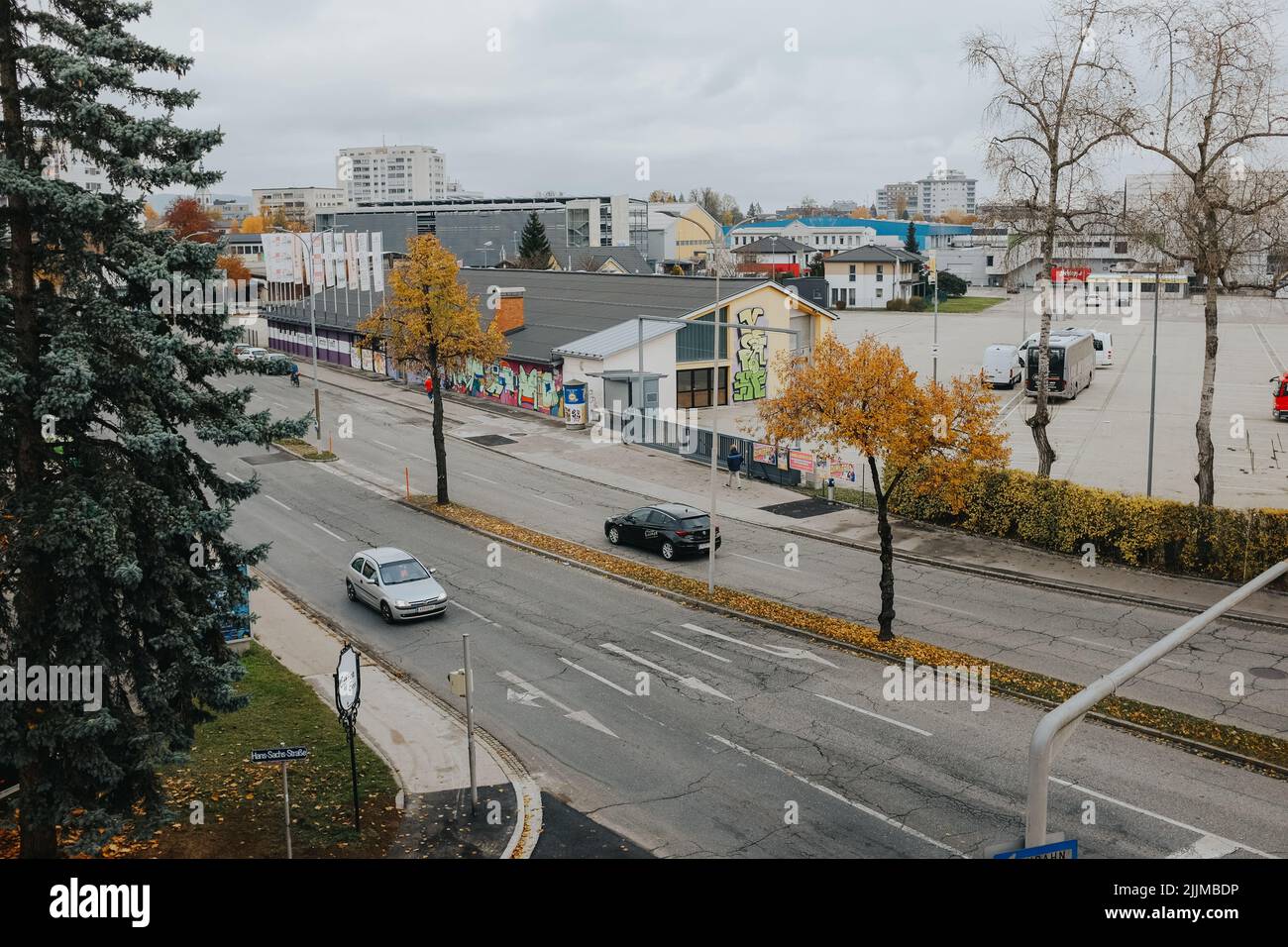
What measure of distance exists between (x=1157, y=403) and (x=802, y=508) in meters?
27.9

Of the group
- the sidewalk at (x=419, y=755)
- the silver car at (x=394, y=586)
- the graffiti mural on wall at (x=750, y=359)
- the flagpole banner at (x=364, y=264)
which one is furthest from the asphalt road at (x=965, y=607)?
the flagpole banner at (x=364, y=264)

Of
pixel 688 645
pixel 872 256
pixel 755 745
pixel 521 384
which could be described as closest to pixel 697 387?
pixel 521 384

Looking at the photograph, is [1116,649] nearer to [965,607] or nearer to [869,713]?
[965,607]

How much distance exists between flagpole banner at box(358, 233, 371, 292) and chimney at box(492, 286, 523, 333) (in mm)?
Result: 19565

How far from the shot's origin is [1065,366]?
5616 centimetres

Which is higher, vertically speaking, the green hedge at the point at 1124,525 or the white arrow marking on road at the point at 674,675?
the green hedge at the point at 1124,525

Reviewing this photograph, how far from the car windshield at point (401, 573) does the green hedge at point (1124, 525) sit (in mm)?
13263

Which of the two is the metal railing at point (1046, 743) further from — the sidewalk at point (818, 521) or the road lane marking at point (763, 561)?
the road lane marking at point (763, 561)

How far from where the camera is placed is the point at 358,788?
17.2m

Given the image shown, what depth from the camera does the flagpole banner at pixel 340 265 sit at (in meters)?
79.1

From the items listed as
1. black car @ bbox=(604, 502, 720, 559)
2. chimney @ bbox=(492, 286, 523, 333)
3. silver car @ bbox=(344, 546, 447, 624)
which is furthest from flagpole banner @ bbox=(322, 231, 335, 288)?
silver car @ bbox=(344, 546, 447, 624)

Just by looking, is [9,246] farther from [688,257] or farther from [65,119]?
[688,257]

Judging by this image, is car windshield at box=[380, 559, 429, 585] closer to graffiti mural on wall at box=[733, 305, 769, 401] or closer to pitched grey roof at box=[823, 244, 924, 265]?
graffiti mural on wall at box=[733, 305, 769, 401]

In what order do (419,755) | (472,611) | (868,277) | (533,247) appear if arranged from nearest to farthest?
(419,755) < (472,611) < (533,247) < (868,277)
